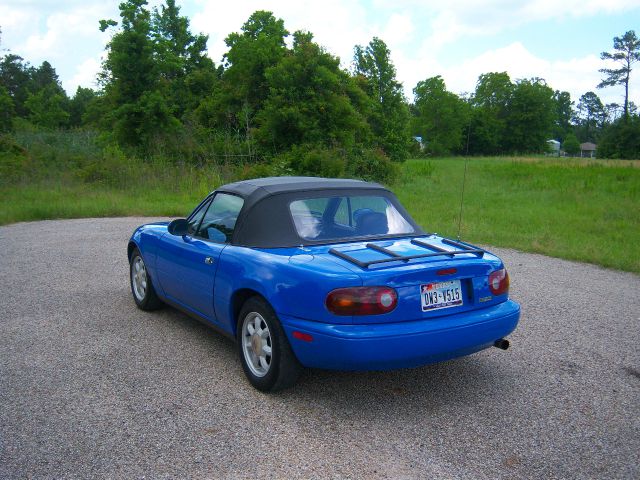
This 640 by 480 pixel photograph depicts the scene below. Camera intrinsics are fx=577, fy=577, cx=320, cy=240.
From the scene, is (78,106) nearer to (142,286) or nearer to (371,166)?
(371,166)

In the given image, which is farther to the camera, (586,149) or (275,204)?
(586,149)

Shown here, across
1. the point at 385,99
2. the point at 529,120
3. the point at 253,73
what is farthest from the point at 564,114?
the point at 253,73

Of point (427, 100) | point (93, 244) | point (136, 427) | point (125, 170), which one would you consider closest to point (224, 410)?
point (136, 427)

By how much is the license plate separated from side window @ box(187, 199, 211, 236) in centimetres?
230

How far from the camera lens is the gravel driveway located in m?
3.09

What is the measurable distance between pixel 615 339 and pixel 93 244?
8.95 metres

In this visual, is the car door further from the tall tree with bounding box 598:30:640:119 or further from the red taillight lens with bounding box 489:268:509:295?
the tall tree with bounding box 598:30:640:119

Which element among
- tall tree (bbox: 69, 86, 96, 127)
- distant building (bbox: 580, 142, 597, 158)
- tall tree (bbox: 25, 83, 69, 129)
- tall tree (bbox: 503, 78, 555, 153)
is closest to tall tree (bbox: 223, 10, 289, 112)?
tall tree (bbox: 25, 83, 69, 129)

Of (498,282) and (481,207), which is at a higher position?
(498,282)

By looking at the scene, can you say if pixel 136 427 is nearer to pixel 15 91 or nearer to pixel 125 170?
pixel 125 170

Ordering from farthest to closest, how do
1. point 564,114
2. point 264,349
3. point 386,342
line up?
point 564,114, point 264,349, point 386,342

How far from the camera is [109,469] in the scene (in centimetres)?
303

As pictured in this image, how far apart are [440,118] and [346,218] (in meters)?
90.2

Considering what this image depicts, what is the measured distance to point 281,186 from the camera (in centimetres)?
461
